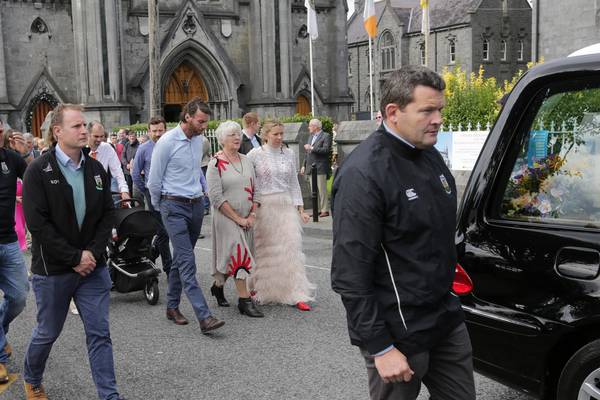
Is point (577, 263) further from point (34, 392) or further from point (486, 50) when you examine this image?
point (486, 50)

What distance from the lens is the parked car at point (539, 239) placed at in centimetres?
339

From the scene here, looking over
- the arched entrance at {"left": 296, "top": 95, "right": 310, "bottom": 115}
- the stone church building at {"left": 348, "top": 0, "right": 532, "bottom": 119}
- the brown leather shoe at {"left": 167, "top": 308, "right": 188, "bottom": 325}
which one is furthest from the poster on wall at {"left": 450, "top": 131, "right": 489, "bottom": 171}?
the stone church building at {"left": 348, "top": 0, "right": 532, "bottom": 119}

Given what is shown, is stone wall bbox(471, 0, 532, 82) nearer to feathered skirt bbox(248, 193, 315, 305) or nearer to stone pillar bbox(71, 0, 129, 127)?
stone pillar bbox(71, 0, 129, 127)

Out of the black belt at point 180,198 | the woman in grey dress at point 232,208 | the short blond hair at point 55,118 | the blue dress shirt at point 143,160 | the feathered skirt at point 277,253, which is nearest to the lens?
the short blond hair at point 55,118

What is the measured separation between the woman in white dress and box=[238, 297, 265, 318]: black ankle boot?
1.38 ft

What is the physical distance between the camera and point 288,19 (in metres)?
31.9

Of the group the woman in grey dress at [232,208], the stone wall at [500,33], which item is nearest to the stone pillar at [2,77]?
the woman in grey dress at [232,208]

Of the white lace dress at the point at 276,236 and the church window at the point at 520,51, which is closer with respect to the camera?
the white lace dress at the point at 276,236

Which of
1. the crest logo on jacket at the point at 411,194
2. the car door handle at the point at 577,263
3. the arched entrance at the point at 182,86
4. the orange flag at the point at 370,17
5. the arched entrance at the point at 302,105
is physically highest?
the orange flag at the point at 370,17

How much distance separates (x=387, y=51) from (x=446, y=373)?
61.6m

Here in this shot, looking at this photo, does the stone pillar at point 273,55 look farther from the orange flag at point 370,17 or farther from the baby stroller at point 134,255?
the baby stroller at point 134,255

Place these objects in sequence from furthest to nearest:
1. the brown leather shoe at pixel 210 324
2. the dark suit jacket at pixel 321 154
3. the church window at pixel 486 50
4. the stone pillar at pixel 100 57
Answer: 1. the church window at pixel 486 50
2. the stone pillar at pixel 100 57
3. the dark suit jacket at pixel 321 154
4. the brown leather shoe at pixel 210 324

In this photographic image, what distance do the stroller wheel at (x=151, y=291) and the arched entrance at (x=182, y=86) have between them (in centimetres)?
2507

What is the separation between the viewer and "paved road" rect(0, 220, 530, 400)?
5.09 metres
